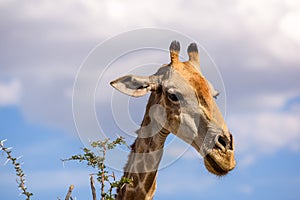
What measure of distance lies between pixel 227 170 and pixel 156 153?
4.09 ft

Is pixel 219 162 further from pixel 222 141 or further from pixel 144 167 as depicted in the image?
pixel 144 167

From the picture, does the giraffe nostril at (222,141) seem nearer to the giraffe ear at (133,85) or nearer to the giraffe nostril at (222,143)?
the giraffe nostril at (222,143)

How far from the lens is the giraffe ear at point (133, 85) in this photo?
7707mm

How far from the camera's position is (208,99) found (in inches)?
306

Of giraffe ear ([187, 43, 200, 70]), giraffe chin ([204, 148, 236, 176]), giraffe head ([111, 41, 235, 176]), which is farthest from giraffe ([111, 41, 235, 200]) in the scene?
giraffe ear ([187, 43, 200, 70])

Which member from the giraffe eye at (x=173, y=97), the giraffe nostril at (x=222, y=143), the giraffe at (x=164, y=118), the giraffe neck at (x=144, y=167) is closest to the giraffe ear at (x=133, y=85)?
the giraffe at (x=164, y=118)

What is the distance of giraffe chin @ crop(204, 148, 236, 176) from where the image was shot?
7168mm

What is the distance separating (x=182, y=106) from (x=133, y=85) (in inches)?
33.7

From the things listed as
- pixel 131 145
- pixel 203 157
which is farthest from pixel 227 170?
pixel 131 145

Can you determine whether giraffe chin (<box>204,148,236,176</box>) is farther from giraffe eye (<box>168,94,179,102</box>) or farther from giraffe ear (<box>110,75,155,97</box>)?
giraffe ear (<box>110,75,155,97</box>)

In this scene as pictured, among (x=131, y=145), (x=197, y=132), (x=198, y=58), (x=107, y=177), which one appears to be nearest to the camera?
(x=107, y=177)

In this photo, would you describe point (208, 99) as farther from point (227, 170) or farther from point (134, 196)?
point (134, 196)

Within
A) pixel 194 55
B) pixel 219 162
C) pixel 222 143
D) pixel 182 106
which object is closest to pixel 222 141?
pixel 222 143

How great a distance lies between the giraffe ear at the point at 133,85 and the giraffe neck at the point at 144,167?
65 centimetres
